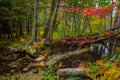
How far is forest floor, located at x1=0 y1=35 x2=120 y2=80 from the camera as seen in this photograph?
10258 mm

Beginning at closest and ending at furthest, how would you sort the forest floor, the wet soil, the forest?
the forest < the forest floor < the wet soil

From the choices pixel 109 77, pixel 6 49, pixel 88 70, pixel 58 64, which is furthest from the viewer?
pixel 6 49

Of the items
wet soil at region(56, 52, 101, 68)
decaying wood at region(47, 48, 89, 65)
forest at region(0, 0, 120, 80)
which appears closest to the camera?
forest at region(0, 0, 120, 80)

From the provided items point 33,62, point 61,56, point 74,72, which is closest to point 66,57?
point 61,56

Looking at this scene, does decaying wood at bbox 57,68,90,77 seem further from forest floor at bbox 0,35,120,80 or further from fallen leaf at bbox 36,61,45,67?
fallen leaf at bbox 36,61,45,67

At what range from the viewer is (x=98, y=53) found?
13.2 m

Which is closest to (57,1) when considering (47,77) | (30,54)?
(30,54)

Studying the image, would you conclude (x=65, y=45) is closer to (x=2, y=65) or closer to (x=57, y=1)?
(x=57, y=1)

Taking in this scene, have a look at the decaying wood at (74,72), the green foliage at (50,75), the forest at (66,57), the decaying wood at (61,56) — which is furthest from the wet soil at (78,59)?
the decaying wood at (74,72)

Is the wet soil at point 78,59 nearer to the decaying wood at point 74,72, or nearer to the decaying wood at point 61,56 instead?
the decaying wood at point 61,56

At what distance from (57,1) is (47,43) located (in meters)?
3.47

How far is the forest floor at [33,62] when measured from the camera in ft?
33.7

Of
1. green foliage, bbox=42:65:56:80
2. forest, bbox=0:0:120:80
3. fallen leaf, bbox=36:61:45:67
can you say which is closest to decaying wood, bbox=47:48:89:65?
forest, bbox=0:0:120:80

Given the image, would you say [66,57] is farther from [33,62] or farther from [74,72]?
[74,72]
